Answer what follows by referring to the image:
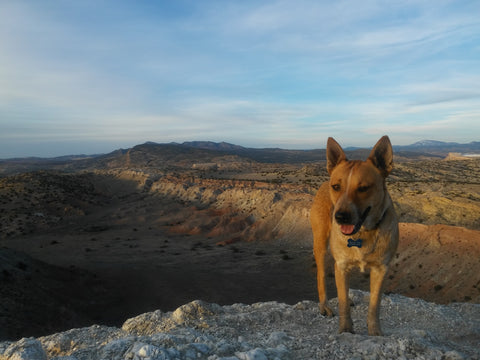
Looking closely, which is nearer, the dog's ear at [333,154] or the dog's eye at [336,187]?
the dog's eye at [336,187]

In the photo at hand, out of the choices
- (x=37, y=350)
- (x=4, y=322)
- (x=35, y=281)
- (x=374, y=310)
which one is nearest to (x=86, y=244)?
(x=35, y=281)

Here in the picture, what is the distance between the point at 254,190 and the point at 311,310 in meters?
33.4

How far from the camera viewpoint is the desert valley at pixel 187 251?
14711mm

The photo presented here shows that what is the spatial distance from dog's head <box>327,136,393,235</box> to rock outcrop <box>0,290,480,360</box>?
1508 millimetres

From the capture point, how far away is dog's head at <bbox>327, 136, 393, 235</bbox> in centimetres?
339

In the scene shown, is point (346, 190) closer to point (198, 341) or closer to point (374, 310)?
point (374, 310)

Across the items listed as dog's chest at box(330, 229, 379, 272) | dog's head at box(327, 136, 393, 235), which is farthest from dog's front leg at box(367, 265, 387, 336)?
dog's head at box(327, 136, 393, 235)

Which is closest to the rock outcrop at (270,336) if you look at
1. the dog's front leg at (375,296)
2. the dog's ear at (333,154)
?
the dog's front leg at (375,296)

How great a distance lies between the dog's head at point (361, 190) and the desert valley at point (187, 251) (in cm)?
1202

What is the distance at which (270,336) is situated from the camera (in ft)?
13.8

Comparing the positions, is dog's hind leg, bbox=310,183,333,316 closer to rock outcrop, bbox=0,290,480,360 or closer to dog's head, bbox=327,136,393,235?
rock outcrop, bbox=0,290,480,360

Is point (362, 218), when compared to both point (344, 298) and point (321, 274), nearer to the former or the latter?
point (344, 298)

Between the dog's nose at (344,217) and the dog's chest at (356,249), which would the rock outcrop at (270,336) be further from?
the dog's nose at (344,217)

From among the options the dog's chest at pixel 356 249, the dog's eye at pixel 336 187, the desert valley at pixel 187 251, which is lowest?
the desert valley at pixel 187 251
